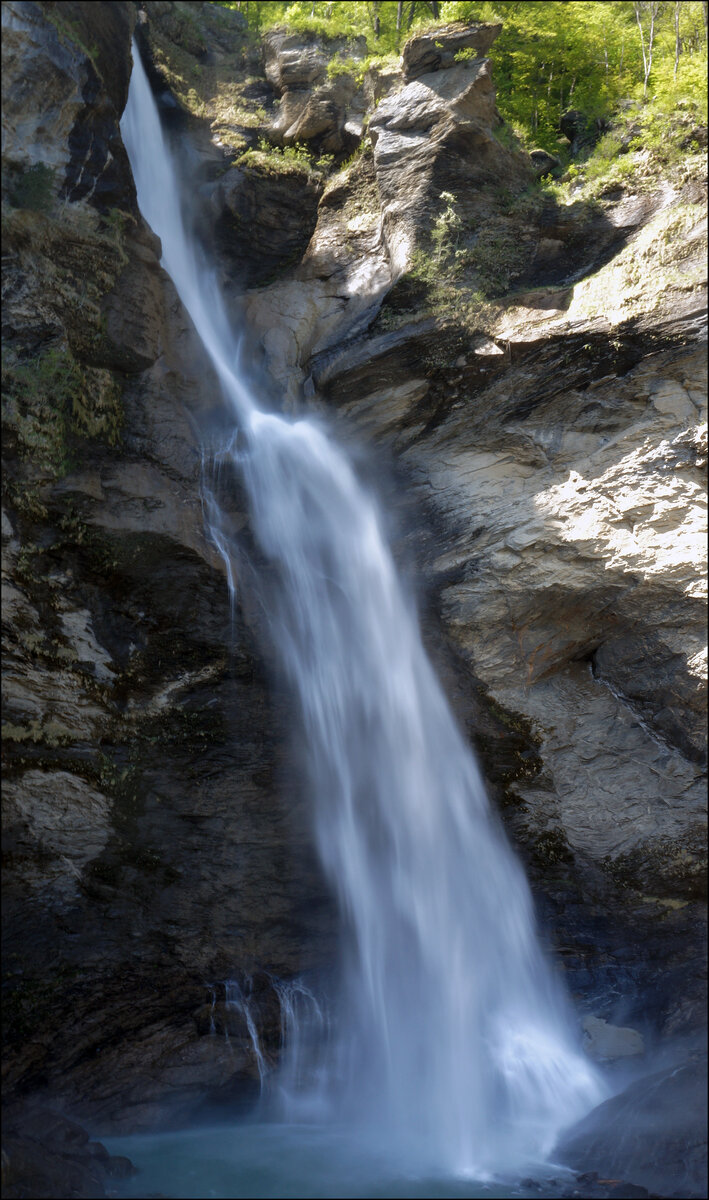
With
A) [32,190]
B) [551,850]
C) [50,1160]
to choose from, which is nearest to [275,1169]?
[50,1160]

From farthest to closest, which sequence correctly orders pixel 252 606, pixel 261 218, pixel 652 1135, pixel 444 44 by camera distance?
pixel 261 218 < pixel 444 44 < pixel 252 606 < pixel 652 1135

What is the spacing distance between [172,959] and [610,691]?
18.4ft

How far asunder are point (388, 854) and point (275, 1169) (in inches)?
122

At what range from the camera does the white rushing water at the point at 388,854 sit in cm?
792

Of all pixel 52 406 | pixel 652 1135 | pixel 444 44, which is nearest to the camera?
pixel 652 1135

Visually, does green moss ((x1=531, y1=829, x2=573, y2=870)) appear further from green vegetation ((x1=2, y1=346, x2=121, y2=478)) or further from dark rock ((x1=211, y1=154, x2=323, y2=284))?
dark rock ((x1=211, y1=154, x2=323, y2=284))

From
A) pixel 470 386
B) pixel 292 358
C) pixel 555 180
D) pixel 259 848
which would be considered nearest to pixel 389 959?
pixel 259 848

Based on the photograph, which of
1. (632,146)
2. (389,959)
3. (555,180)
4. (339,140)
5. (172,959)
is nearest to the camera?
(172,959)

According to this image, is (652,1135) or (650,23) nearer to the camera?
(652,1135)

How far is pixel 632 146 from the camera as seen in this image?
10.2 metres

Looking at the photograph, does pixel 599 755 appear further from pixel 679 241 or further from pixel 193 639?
pixel 679 241

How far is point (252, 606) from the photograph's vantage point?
27.0 feet

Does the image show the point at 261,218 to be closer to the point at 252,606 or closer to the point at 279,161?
the point at 279,161

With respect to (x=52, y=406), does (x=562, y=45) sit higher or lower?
higher
